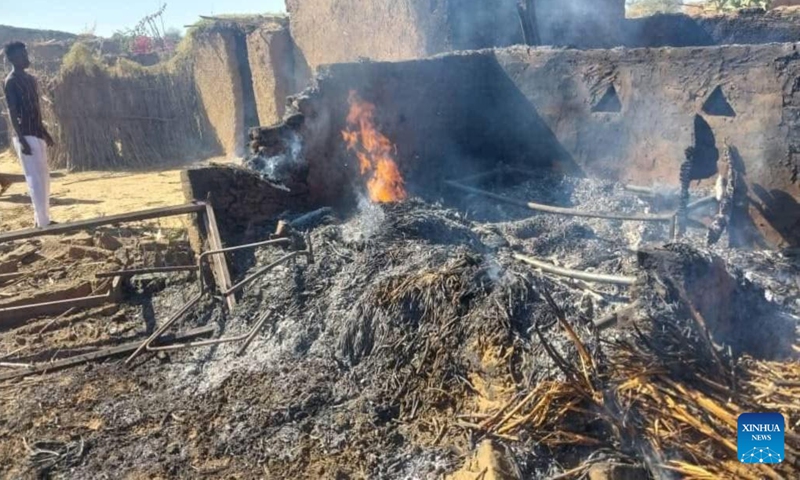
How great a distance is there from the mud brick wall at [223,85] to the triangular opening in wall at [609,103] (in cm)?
798

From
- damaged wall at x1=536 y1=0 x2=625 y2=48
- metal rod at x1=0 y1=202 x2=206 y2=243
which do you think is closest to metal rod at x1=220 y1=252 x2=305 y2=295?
metal rod at x1=0 y1=202 x2=206 y2=243

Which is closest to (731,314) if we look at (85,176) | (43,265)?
(43,265)

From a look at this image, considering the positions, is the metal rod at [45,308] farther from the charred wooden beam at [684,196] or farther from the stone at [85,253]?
the charred wooden beam at [684,196]

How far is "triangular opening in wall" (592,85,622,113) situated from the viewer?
7.68m

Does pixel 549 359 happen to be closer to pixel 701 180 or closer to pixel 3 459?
pixel 3 459

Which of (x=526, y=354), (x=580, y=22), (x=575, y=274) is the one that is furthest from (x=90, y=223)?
(x=580, y=22)

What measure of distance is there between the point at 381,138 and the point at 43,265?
4278mm

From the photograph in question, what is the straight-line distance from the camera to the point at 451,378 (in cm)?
402

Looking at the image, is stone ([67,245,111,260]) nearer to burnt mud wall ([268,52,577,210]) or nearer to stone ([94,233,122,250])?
stone ([94,233,122,250])

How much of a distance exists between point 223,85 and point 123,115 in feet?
8.54

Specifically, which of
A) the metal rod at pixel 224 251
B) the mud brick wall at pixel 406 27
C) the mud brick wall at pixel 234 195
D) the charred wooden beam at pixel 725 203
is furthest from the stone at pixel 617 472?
the mud brick wall at pixel 406 27

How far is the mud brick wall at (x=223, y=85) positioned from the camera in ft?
42.5

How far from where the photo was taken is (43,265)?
6988mm

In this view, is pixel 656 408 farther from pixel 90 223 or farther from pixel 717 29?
pixel 717 29
